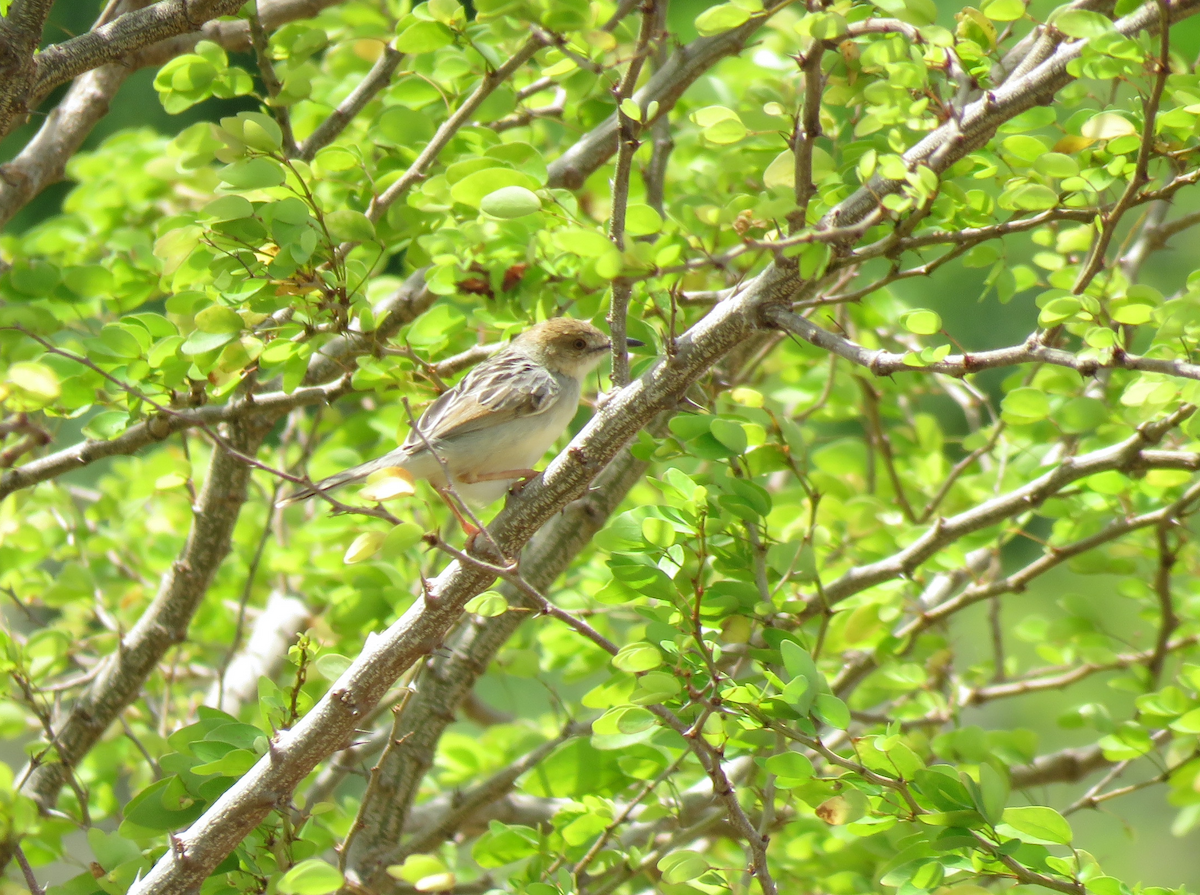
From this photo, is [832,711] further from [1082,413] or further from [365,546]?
[1082,413]

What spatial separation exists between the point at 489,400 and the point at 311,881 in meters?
2.37

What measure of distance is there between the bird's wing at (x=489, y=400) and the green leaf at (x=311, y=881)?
2.13 metres

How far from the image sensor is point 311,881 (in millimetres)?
1855

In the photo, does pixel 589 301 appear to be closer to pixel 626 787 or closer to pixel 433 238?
pixel 433 238

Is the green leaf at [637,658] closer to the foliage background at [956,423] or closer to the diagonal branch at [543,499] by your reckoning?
the diagonal branch at [543,499]

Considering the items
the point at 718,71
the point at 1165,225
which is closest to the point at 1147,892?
the point at 1165,225

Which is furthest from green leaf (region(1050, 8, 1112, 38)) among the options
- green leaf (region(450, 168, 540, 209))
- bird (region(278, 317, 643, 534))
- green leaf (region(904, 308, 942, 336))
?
bird (region(278, 317, 643, 534))

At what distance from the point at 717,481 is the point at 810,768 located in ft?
2.59

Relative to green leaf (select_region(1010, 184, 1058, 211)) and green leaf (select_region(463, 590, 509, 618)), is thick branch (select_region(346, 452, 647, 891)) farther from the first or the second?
green leaf (select_region(1010, 184, 1058, 211))

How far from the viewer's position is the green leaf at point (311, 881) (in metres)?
1.85

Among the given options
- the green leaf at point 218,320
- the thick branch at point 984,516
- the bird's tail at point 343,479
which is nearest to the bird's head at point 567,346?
the bird's tail at point 343,479

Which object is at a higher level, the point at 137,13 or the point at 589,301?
the point at 137,13

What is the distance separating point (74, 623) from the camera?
438 centimetres

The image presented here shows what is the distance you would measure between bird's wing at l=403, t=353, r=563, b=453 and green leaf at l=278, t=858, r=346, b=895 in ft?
7.00
